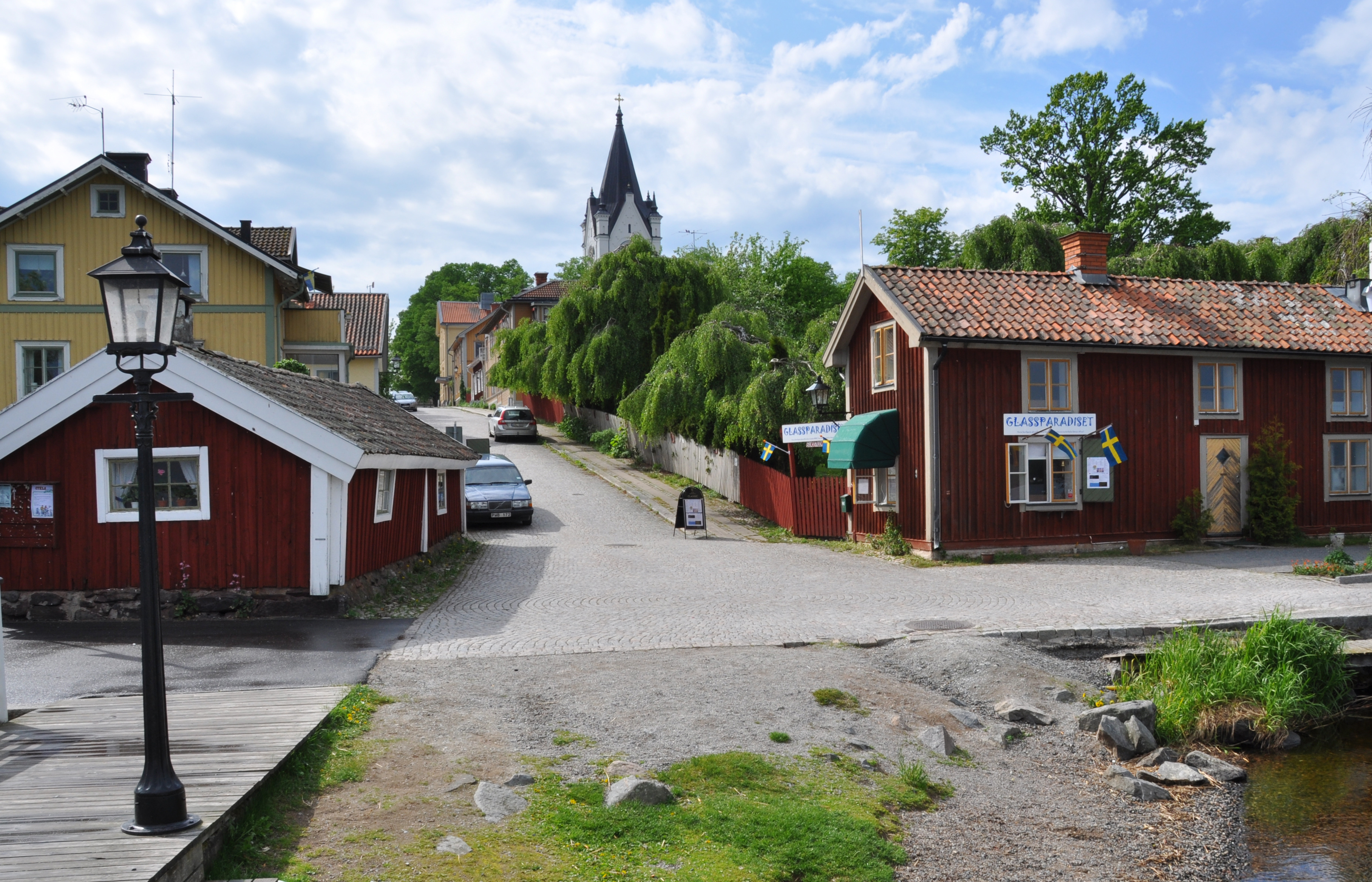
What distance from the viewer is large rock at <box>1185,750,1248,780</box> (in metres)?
8.77

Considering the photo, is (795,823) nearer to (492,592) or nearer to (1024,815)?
(1024,815)

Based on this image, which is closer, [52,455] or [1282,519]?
[52,455]

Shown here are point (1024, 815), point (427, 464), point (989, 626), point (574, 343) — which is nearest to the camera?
point (1024, 815)

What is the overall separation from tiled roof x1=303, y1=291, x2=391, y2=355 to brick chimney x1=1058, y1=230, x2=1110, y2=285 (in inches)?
979

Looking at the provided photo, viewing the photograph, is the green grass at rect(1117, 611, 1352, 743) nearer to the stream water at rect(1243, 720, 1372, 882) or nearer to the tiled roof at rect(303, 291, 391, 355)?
the stream water at rect(1243, 720, 1372, 882)

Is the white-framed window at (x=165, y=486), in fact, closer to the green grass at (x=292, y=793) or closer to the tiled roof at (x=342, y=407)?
the tiled roof at (x=342, y=407)

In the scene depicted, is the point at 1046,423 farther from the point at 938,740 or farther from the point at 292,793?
the point at 292,793

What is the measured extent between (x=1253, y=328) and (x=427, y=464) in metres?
16.7

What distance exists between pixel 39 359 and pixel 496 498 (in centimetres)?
1209

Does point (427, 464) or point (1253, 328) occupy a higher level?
point (1253, 328)

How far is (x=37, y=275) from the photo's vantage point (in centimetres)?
2525

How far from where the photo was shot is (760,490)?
26.2 metres

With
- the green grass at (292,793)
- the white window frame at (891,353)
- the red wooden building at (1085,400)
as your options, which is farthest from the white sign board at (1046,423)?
the green grass at (292,793)

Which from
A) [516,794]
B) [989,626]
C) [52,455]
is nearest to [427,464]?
[52,455]
